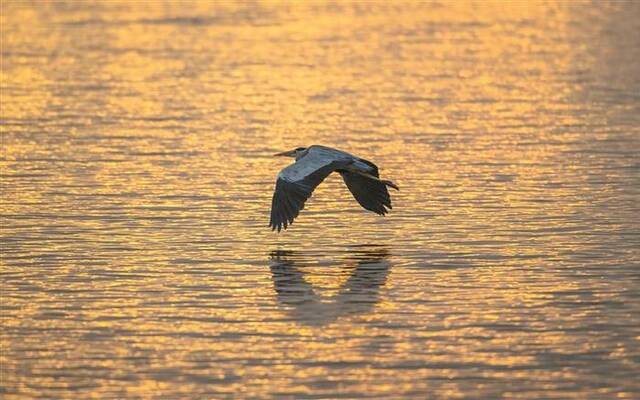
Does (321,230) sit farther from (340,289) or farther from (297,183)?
(340,289)

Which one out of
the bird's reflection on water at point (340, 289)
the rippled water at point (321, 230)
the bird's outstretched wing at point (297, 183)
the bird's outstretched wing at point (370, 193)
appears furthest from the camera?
the bird's outstretched wing at point (370, 193)

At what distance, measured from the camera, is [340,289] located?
1568 centimetres

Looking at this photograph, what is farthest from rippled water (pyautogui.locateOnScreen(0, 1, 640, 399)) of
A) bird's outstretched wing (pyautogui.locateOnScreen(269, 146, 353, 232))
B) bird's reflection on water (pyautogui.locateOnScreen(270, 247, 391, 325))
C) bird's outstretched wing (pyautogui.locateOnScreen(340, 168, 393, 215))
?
bird's outstretched wing (pyautogui.locateOnScreen(269, 146, 353, 232))

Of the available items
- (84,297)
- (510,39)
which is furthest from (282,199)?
(510,39)

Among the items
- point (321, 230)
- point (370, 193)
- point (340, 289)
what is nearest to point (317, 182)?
point (321, 230)

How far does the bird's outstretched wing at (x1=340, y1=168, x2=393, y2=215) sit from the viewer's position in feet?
61.9

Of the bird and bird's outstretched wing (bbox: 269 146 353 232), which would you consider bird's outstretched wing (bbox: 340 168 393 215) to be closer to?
the bird

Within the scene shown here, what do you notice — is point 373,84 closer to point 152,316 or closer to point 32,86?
point 32,86

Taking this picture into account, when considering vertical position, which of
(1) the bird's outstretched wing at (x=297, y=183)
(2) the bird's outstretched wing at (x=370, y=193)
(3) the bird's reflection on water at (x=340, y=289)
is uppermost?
(1) the bird's outstretched wing at (x=297, y=183)

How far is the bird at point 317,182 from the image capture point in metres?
17.1

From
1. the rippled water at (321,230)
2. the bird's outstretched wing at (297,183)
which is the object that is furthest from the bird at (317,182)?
the rippled water at (321,230)

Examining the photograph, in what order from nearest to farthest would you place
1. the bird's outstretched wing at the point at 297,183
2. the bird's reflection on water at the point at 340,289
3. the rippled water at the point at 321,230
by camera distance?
the rippled water at the point at 321,230
the bird's reflection on water at the point at 340,289
the bird's outstretched wing at the point at 297,183

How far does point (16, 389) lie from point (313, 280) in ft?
13.4

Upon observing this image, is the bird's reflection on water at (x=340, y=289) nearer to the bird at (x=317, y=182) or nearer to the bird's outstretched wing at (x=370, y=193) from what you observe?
the bird at (x=317, y=182)
